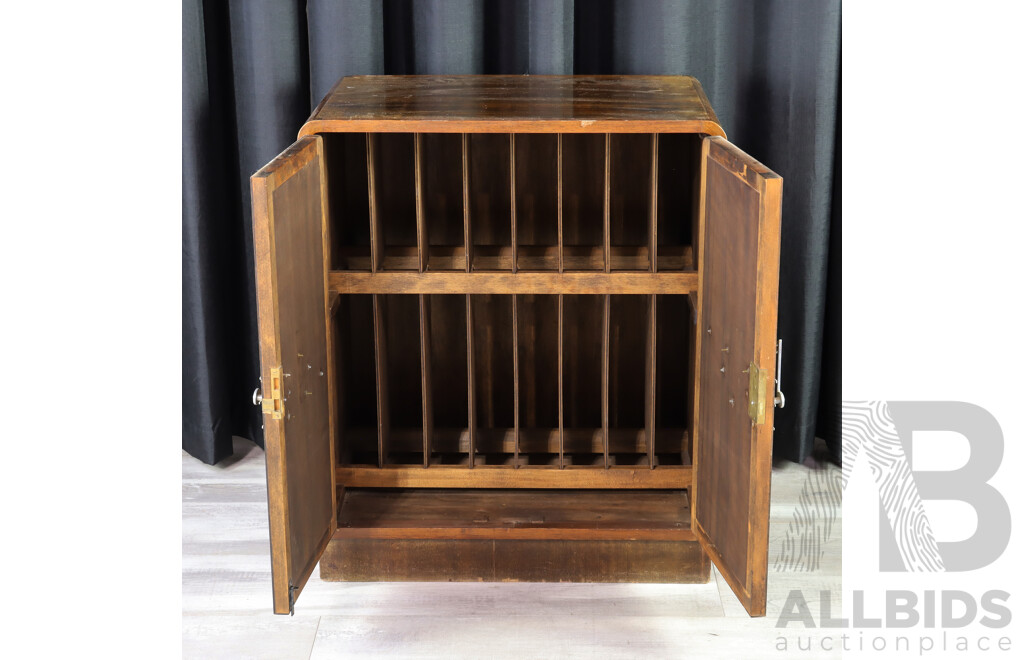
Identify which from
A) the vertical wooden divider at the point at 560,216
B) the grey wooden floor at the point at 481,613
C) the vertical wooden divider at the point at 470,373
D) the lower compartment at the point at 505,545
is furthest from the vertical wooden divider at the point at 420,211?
the grey wooden floor at the point at 481,613

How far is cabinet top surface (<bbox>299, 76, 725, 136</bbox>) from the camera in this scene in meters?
1.90

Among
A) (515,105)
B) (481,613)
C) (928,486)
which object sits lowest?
(481,613)

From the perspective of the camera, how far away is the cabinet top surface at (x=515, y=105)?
1897 mm

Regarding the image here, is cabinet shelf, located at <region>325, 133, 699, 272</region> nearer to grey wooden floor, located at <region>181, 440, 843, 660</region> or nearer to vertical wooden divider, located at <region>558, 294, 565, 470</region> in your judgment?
vertical wooden divider, located at <region>558, 294, 565, 470</region>

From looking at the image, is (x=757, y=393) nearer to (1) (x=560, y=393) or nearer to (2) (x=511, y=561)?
(1) (x=560, y=393)

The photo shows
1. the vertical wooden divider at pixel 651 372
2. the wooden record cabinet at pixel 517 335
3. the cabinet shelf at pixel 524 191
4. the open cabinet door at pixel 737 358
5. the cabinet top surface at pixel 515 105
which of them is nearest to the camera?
the open cabinet door at pixel 737 358

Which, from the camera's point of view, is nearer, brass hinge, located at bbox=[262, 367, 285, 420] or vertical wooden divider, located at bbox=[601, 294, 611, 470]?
brass hinge, located at bbox=[262, 367, 285, 420]

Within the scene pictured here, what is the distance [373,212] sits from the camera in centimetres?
203

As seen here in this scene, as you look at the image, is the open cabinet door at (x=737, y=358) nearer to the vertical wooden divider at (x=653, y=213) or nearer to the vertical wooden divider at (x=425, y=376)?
the vertical wooden divider at (x=653, y=213)

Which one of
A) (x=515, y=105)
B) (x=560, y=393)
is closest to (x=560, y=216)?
(x=515, y=105)

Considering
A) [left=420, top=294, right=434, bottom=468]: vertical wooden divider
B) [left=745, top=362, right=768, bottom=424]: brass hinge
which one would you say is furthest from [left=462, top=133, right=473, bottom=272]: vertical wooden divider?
[left=745, top=362, right=768, bottom=424]: brass hinge

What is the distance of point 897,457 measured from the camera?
2.41 meters

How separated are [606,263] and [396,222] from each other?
54 cm

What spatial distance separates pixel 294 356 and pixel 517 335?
57cm
